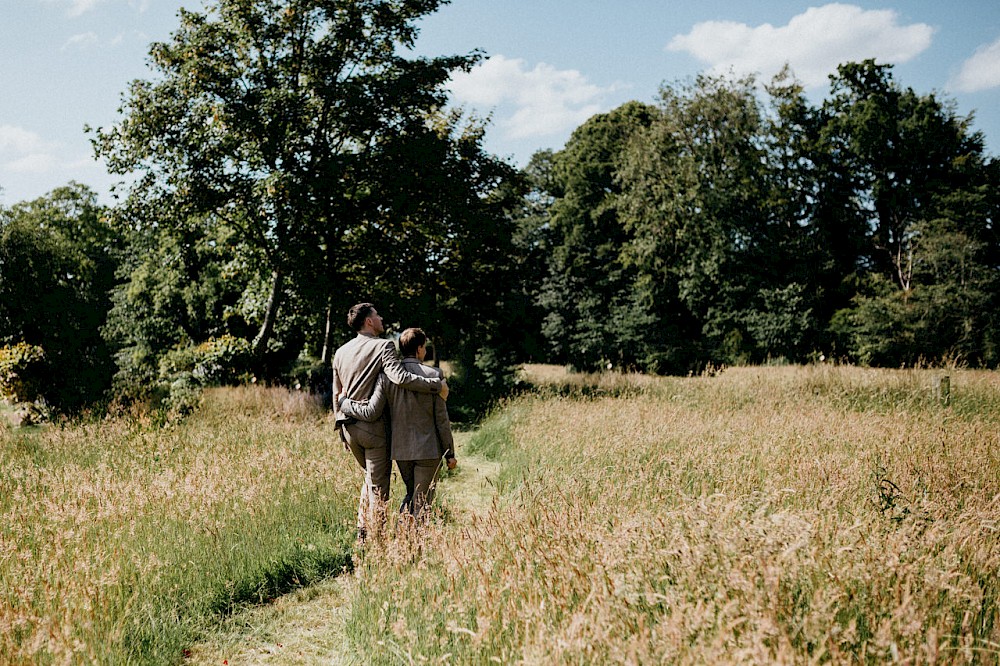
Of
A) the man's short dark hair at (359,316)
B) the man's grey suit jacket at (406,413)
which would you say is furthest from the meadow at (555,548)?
the man's short dark hair at (359,316)

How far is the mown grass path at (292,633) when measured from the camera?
3.62 m

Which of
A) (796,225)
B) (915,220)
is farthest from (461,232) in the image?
(915,220)

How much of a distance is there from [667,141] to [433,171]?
69.3ft

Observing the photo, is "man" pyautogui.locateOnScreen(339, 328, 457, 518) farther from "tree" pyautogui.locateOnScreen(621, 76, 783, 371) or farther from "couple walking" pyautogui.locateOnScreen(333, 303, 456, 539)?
"tree" pyautogui.locateOnScreen(621, 76, 783, 371)

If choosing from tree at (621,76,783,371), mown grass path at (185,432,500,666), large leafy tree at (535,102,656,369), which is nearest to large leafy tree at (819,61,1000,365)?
tree at (621,76,783,371)

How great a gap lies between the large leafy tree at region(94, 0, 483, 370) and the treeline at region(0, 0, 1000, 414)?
0.06 metres

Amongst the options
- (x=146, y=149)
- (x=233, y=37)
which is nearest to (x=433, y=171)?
(x=233, y=37)

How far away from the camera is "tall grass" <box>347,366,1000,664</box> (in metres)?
2.36

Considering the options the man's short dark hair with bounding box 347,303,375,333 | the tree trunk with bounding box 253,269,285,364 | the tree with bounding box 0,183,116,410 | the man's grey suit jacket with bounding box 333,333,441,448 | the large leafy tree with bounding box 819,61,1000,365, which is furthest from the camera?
the large leafy tree with bounding box 819,61,1000,365

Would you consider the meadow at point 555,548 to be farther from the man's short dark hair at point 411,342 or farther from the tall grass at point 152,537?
the man's short dark hair at point 411,342

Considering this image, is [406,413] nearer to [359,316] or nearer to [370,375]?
[370,375]

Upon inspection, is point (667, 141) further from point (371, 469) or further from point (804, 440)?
point (371, 469)

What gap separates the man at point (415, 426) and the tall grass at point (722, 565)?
0.78 m

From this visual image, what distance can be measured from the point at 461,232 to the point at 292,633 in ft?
42.0
